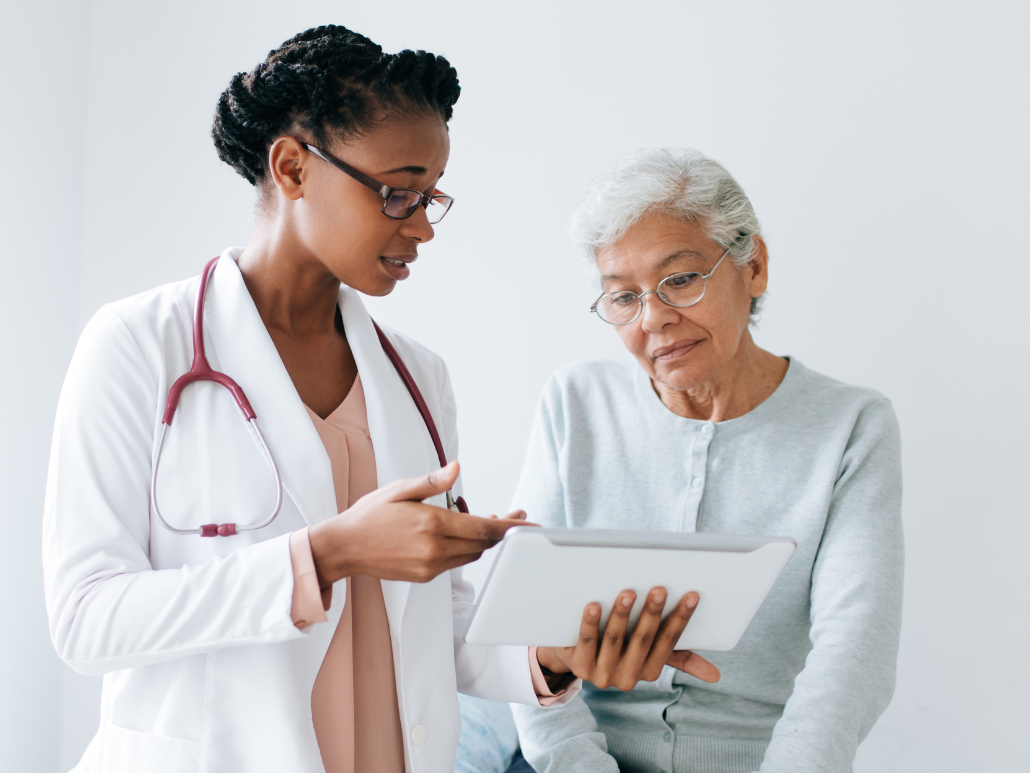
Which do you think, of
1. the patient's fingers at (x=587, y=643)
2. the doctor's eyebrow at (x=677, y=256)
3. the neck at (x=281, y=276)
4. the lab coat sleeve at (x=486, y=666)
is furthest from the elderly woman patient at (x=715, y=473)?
the neck at (x=281, y=276)

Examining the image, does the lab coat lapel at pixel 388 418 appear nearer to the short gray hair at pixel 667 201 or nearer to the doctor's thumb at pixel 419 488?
the doctor's thumb at pixel 419 488

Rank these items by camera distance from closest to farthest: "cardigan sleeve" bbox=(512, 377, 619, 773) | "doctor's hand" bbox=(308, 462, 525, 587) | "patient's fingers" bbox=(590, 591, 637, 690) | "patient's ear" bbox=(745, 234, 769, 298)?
1. "doctor's hand" bbox=(308, 462, 525, 587)
2. "patient's fingers" bbox=(590, 591, 637, 690)
3. "cardigan sleeve" bbox=(512, 377, 619, 773)
4. "patient's ear" bbox=(745, 234, 769, 298)

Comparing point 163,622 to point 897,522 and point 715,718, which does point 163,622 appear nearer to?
point 715,718

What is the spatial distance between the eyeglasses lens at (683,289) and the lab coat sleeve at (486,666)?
18.1 inches

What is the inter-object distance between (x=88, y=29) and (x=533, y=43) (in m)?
1.31

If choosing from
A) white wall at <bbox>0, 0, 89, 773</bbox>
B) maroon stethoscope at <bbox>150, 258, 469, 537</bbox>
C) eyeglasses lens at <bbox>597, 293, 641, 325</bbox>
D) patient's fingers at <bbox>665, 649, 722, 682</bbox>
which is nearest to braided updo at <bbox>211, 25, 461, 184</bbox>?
maroon stethoscope at <bbox>150, 258, 469, 537</bbox>

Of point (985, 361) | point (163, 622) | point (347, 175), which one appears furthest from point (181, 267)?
point (985, 361)

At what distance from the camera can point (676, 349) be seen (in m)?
1.52

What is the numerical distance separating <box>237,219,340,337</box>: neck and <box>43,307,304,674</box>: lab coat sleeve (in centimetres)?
29

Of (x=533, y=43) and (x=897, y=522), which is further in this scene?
(x=533, y=43)

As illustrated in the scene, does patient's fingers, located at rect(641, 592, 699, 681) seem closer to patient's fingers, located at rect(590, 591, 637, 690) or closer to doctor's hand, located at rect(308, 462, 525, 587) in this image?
patient's fingers, located at rect(590, 591, 637, 690)

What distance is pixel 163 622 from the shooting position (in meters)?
0.93

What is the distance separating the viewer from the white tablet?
933 mm

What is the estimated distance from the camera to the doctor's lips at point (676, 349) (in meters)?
1.51
